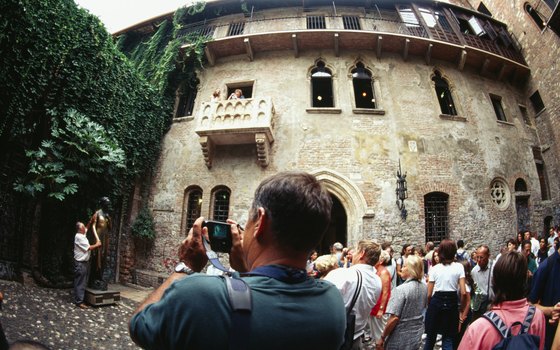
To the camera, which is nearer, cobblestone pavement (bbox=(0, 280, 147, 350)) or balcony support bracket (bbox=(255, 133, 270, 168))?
cobblestone pavement (bbox=(0, 280, 147, 350))

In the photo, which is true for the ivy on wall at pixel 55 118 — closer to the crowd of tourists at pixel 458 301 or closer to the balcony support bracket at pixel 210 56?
the balcony support bracket at pixel 210 56

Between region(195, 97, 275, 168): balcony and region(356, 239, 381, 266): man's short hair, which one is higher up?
region(195, 97, 275, 168): balcony

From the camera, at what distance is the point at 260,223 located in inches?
45.8

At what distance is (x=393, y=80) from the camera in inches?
477

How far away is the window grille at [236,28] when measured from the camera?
13656mm

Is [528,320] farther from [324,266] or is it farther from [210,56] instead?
[210,56]

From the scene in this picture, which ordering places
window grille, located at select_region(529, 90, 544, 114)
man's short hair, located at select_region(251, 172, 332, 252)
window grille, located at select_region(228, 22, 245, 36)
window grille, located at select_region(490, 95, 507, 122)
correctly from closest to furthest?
man's short hair, located at select_region(251, 172, 332, 252), window grille, located at select_region(490, 95, 507, 122), window grille, located at select_region(228, 22, 245, 36), window grille, located at select_region(529, 90, 544, 114)

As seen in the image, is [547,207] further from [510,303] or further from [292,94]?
[510,303]

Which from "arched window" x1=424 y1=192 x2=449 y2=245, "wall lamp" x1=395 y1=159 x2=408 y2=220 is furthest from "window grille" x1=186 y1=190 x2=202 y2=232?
"arched window" x1=424 y1=192 x2=449 y2=245

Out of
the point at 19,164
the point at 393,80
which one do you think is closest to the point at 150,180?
the point at 19,164

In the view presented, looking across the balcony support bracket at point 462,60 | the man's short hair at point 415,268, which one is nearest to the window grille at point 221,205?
the man's short hair at point 415,268

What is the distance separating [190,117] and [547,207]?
48.8ft

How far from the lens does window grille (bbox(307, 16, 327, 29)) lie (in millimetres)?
13500

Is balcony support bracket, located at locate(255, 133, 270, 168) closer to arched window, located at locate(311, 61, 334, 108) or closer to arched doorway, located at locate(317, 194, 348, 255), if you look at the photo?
arched window, located at locate(311, 61, 334, 108)
